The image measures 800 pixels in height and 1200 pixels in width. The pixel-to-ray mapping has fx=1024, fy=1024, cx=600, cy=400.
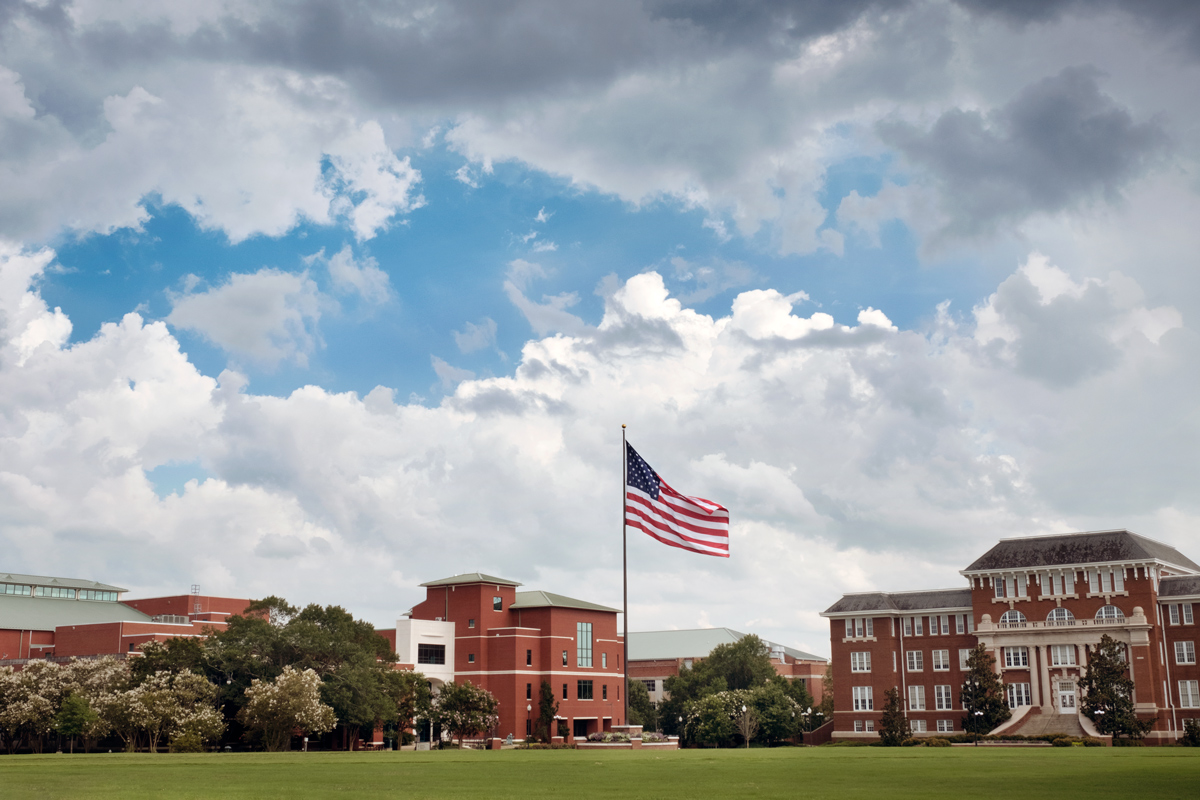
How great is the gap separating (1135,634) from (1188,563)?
1468 cm

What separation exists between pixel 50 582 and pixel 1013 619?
94559 mm

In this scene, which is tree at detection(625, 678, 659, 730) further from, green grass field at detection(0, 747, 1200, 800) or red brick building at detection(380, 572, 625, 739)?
green grass field at detection(0, 747, 1200, 800)

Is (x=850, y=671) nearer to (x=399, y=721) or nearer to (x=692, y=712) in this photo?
(x=692, y=712)

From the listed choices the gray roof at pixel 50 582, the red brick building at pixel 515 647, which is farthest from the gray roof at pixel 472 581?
the gray roof at pixel 50 582

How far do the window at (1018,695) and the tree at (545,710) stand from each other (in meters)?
39.3

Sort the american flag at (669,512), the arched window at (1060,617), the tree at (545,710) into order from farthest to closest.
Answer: the tree at (545,710) < the arched window at (1060,617) < the american flag at (669,512)

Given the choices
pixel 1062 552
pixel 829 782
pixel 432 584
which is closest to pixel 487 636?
pixel 432 584

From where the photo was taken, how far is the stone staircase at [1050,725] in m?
78.4

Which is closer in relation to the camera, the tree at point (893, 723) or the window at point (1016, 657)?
the tree at point (893, 723)

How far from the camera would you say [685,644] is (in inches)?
6152

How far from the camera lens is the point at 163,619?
9562cm

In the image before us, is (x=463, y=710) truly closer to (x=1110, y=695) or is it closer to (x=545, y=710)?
(x=545, y=710)

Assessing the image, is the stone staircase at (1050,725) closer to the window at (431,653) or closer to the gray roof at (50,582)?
the window at (431,653)

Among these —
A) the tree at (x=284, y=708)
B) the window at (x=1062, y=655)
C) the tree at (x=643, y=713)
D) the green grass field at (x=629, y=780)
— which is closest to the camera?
the green grass field at (x=629, y=780)
